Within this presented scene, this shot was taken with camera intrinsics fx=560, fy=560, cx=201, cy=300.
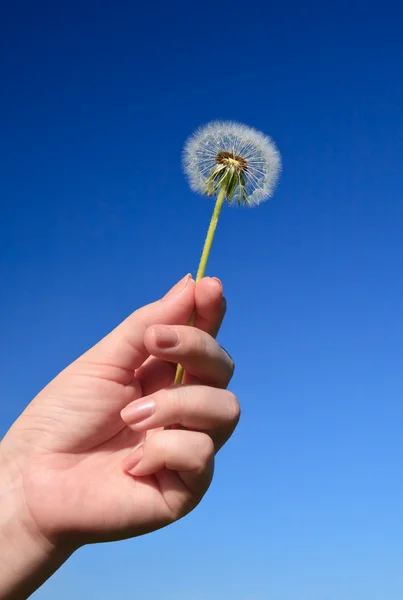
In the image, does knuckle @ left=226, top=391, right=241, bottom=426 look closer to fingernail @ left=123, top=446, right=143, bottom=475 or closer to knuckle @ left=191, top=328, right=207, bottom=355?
knuckle @ left=191, top=328, right=207, bottom=355

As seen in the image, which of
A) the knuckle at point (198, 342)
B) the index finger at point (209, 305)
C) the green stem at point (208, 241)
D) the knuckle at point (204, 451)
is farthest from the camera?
the index finger at point (209, 305)

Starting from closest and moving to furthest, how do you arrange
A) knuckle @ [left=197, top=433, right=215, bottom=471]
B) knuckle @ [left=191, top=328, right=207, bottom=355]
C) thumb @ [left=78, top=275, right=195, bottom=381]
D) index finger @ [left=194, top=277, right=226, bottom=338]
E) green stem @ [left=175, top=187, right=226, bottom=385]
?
green stem @ [left=175, top=187, right=226, bottom=385] < knuckle @ [left=197, top=433, right=215, bottom=471] < knuckle @ [left=191, top=328, right=207, bottom=355] < index finger @ [left=194, top=277, right=226, bottom=338] < thumb @ [left=78, top=275, right=195, bottom=381]

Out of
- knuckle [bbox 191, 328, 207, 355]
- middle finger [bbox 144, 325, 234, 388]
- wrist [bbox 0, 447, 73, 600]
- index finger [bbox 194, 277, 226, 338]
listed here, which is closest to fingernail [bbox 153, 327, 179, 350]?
middle finger [bbox 144, 325, 234, 388]

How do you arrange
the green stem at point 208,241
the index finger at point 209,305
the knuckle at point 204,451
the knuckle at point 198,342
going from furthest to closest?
the index finger at point 209,305 → the knuckle at point 198,342 → the knuckle at point 204,451 → the green stem at point 208,241

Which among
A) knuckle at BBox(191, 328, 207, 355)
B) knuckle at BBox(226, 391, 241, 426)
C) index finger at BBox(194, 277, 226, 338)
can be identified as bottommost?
knuckle at BBox(226, 391, 241, 426)

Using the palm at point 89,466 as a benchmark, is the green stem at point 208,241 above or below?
above

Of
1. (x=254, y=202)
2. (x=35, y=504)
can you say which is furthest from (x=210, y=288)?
(x=35, y=504)

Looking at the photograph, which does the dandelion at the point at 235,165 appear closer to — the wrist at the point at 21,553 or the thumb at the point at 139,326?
the thumb at the point at 139,326

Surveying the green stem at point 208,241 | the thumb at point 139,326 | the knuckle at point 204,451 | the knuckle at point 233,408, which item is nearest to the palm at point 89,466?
the thumb at point 139,326

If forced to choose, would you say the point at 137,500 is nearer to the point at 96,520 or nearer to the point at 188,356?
the point at 96,520

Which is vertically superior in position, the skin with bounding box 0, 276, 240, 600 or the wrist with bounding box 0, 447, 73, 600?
the skin with bounding box 0, 276, 240, 600

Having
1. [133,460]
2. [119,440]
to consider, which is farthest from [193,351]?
[119,440]
